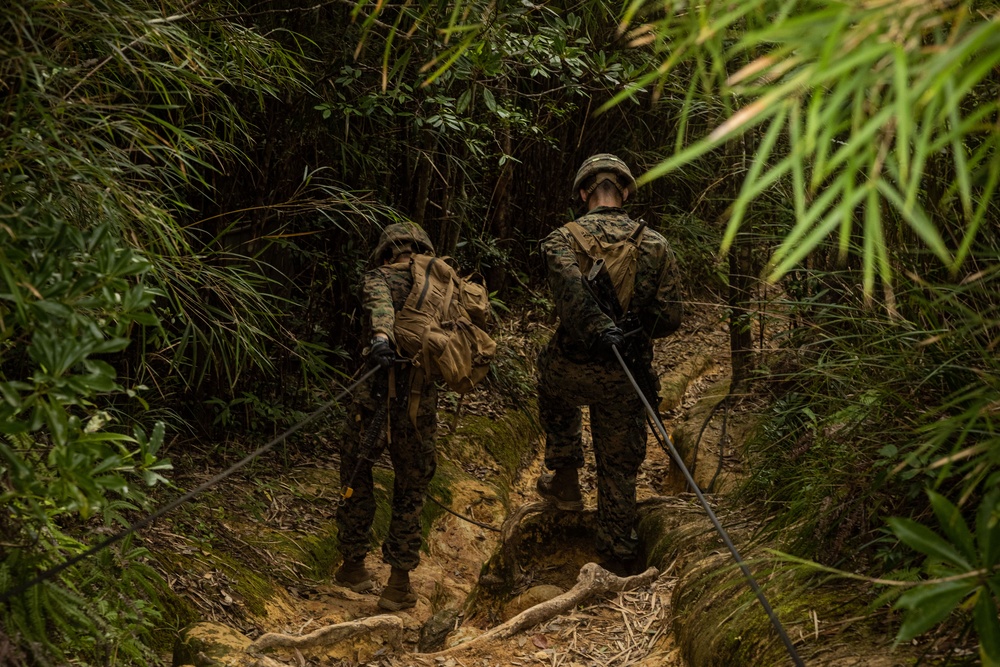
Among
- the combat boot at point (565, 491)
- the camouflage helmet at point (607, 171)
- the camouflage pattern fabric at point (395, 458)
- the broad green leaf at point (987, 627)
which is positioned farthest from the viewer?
the combat boot at point (565, 491)

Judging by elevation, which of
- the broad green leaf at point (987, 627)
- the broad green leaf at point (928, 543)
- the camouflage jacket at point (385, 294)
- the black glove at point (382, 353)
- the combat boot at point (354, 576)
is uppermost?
the broad green leaf at point (928, 543)

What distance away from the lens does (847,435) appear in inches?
114

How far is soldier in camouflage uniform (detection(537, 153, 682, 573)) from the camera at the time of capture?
15.2ft

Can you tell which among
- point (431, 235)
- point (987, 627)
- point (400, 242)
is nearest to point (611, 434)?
point (400, 242)

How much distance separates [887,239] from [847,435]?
72 cm

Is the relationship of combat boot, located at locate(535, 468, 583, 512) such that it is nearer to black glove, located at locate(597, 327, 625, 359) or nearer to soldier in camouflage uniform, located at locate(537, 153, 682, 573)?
soldier in camouflage uniform, located at locate(537, 153, 682, 573)

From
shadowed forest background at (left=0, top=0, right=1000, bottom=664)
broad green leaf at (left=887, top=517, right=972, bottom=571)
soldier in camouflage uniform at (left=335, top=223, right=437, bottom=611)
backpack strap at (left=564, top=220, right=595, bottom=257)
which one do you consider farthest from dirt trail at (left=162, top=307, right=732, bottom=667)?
broad green leaf at (left=887, top=517, right=972, bottom=571)

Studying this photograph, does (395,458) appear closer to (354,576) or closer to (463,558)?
(354,576)

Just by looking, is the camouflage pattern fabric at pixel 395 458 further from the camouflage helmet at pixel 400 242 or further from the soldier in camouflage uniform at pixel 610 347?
the soldier in camouflage uniform at pixel 610 347

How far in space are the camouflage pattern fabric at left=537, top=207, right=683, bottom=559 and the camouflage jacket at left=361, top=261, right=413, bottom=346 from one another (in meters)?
0.81

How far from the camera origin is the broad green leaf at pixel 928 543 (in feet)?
5.07

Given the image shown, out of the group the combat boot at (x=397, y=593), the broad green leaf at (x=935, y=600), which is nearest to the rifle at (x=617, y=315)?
the combat boot at (x=397, y=593)

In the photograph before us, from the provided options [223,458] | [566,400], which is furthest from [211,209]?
[566,400]

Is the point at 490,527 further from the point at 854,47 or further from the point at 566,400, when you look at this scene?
the point at 854,47
